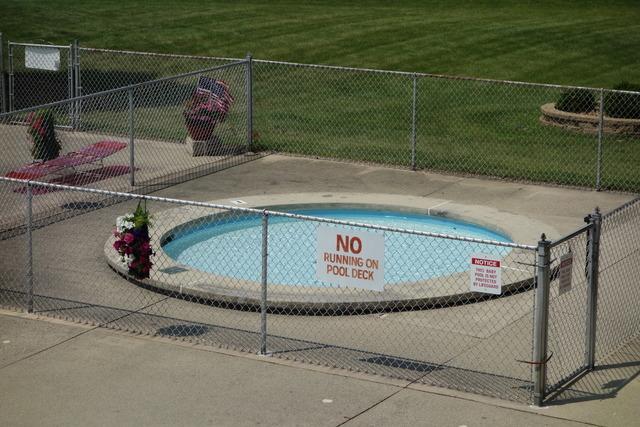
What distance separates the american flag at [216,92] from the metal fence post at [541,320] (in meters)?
11.3

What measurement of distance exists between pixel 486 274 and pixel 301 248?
5886 millimetres

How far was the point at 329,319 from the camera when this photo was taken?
534 inches

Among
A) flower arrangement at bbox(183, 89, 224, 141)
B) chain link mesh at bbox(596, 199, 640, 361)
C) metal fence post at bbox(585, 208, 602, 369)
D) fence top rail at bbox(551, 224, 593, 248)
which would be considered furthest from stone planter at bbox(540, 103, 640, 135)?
fence top rail at bbox(551, 224, 593, 248)

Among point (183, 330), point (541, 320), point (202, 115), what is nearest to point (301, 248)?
point (183, 330)

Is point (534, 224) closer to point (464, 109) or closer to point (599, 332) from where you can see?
point (599, 332)

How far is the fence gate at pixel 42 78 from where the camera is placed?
78.2ft

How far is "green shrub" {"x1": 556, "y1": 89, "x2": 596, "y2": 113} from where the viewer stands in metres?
23.1

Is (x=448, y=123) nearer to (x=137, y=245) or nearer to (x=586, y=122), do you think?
(x=586, y=122)

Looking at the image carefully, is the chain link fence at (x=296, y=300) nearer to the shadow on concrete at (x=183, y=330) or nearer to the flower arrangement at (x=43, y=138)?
the shadow on concrete at (x=183, y=330)

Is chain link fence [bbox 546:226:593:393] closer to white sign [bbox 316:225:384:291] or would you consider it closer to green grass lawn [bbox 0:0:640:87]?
white sign [bbox 316:225:384:291]

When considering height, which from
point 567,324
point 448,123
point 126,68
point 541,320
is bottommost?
point 567,324

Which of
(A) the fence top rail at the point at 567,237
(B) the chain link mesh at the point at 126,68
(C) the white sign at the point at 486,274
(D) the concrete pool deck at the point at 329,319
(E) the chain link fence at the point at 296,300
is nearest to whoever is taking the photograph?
(A) the fence top rail at the point at 567,237

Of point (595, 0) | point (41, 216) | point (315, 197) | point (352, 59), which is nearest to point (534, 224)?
point (315, 197)

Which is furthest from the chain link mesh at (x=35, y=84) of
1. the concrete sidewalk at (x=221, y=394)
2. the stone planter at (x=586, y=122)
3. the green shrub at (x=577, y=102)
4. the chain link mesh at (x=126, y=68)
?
the concrete sidewalk at (x=221, y=394)
